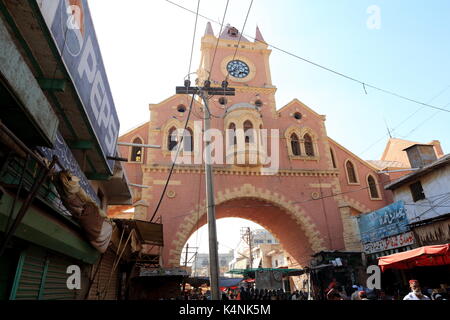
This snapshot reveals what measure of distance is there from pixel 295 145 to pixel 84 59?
18545 millimetres

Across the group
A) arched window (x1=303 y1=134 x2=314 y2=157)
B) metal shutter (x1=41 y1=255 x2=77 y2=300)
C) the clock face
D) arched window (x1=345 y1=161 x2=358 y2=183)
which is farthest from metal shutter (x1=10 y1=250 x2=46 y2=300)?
the clock face

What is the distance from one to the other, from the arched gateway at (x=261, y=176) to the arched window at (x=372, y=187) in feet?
0.77

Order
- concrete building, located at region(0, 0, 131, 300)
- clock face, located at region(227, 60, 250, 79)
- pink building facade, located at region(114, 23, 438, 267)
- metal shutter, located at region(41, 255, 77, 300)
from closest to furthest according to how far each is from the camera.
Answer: concrete building, located at region(0, 0, 131, 300)
metal shutter, located at region(41, 255, 77, 300)
pink building facade, located at region(114, 23, 438, 267)
clock face, located at region(227, 60, 250, 79)

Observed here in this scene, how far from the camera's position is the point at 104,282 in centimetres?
973

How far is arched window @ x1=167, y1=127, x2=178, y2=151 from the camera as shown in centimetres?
1979

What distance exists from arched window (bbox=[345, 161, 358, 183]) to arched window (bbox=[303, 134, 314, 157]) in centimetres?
314

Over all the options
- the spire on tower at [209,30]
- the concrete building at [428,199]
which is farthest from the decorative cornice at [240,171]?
the spire on tower at [209,30]

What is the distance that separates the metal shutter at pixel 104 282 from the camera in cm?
852

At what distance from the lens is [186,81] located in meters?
11.1

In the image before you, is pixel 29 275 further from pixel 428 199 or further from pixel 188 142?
pixel 428 199

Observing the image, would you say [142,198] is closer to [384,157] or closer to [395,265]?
[395,265]

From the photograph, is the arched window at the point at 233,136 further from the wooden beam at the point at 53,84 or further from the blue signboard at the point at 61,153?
the wooden beam at the point at 53,84

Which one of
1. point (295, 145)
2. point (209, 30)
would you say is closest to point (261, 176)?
point (295, 145)

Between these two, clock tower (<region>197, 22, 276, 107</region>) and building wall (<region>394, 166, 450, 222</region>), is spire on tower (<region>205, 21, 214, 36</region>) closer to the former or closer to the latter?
clock tower (<region>197, 22, 276, 107</region>)
